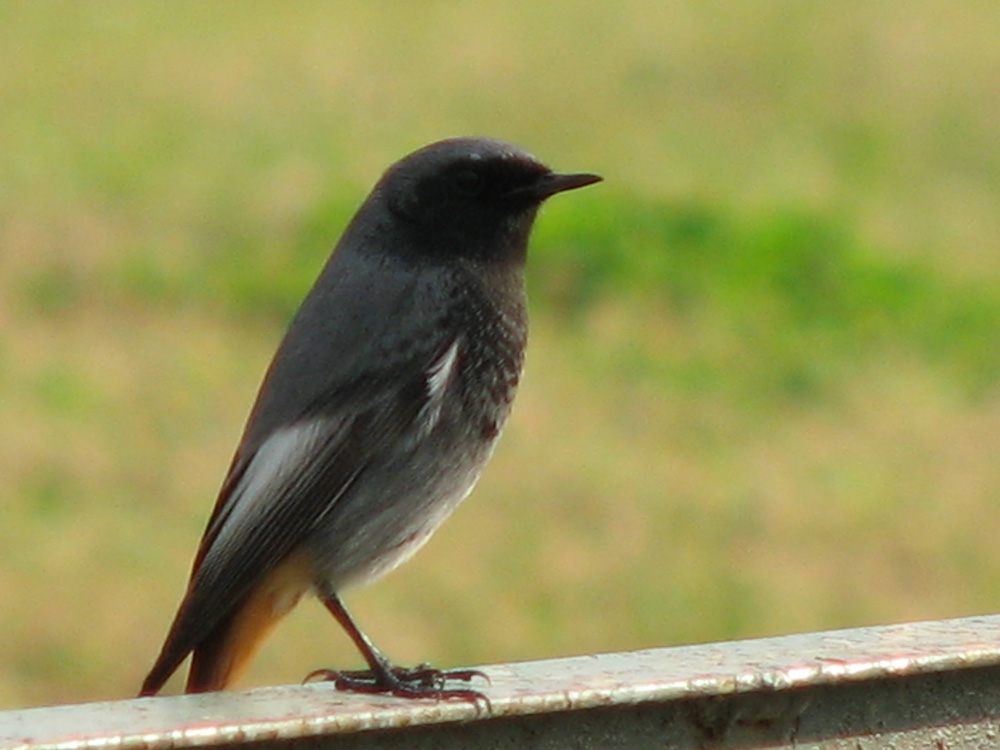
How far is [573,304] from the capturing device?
12812 millimetres

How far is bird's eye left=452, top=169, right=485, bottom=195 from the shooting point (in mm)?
4148

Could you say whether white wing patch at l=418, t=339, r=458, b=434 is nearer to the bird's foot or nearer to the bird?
the bird

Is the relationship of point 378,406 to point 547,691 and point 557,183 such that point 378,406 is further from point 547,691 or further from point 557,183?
point 547,691

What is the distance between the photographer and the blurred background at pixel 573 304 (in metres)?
9.20

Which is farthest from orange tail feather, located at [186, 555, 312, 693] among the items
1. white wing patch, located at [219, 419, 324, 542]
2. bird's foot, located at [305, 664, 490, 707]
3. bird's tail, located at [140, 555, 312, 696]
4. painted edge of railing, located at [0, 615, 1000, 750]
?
painted edge of railing, located at [0, 615, 1000, 750]

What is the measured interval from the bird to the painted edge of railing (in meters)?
0.92

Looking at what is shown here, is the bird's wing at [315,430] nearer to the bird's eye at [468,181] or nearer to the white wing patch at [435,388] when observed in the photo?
the white wing patch at [435,388]

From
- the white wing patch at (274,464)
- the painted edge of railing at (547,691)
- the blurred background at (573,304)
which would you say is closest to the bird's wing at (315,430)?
the white wing patch at (274,464)

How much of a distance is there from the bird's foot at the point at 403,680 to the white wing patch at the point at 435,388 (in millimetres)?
472

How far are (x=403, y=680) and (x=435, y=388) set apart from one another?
580 millimetres

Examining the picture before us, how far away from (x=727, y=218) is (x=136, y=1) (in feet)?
20.9

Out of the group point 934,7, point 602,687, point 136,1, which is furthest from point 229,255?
point 602,687

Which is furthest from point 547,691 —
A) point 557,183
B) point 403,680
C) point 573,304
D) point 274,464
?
point 573,304

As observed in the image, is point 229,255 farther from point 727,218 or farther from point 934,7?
point 934,7
